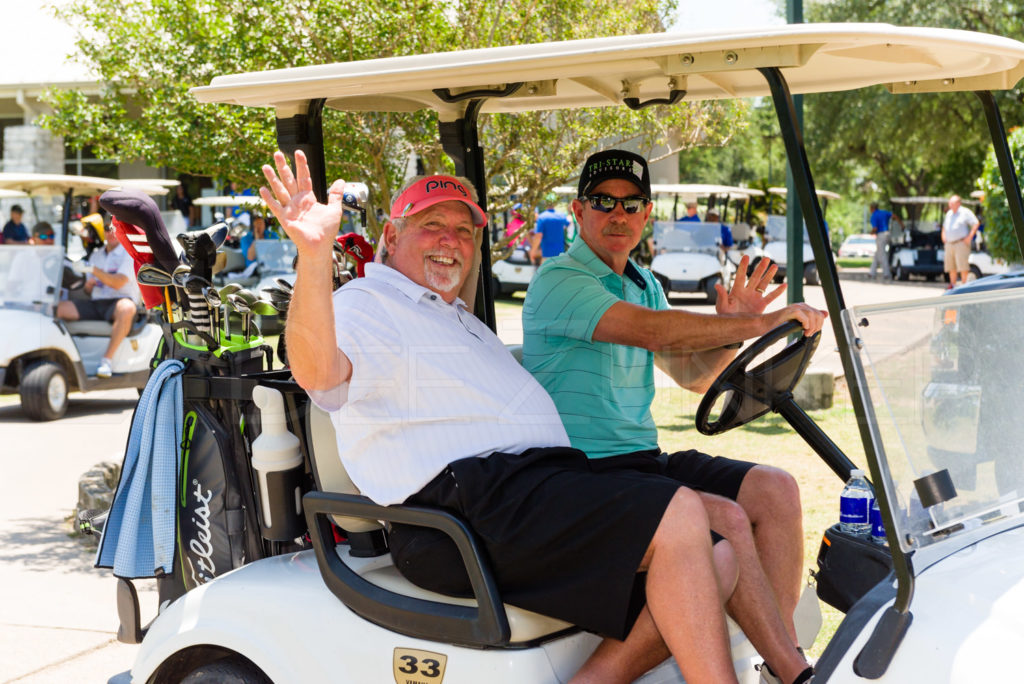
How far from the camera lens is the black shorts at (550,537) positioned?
2010 mm

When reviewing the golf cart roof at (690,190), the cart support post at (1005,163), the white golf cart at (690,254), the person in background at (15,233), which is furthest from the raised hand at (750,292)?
the golf cart roof at (690,190)

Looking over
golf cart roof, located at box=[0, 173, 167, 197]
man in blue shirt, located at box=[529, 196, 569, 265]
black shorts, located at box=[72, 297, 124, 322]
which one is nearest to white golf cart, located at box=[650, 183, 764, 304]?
man in blue shirt, located at box=[529, 196, 569, 265]

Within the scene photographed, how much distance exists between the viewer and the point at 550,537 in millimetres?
2047

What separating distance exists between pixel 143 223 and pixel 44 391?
5.13 metres

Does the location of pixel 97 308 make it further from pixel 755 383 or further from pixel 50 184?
pixel 755 383

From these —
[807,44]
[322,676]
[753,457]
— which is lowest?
[753,457]

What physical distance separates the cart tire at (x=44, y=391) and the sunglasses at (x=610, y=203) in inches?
235

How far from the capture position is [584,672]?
2045 mm

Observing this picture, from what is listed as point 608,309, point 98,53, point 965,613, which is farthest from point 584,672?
point 98,53

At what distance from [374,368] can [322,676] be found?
2.10 feet

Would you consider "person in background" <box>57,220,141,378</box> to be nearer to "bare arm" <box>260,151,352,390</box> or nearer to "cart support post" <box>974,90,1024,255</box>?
"bare arm" <box>260,151,352,390</box>

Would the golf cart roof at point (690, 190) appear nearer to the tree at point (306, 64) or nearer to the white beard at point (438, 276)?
the tree at point (306, 64)

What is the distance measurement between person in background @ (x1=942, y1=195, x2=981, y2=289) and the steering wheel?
12561 mm

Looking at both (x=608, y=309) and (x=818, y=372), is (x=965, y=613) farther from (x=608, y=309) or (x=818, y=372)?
(x=818, y=372)
